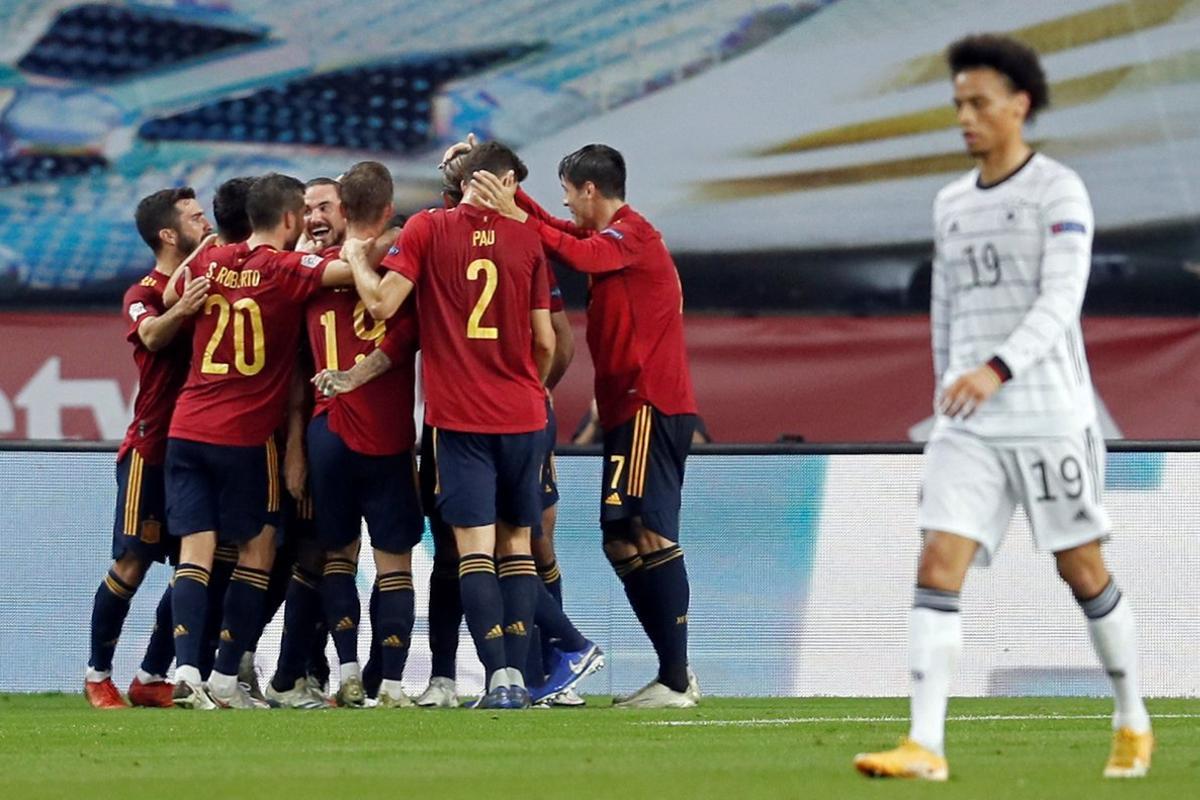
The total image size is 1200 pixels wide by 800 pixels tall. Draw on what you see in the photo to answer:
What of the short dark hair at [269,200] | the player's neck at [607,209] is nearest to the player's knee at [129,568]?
the short dark hair at [269,200]

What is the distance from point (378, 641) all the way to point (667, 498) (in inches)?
54.3

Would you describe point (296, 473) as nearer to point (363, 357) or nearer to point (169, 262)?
point (363, 357)

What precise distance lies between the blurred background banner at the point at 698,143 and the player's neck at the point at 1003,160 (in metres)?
7.27

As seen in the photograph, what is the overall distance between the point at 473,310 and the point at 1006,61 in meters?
3.11

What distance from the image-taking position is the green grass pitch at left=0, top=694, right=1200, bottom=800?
16.5 ft

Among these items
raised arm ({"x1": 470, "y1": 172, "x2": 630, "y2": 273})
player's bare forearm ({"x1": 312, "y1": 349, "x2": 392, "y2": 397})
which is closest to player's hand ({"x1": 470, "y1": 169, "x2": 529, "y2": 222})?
raised arm ({"x1": 470, "y1": 172, "x2": 630, "y2": 273})

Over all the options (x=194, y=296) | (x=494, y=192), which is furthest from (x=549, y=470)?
(x=194, y=296)

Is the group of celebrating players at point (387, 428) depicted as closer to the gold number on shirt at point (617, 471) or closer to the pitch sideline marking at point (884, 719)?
the gold number on shirt at point (617, 471)

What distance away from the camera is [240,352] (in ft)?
28.3

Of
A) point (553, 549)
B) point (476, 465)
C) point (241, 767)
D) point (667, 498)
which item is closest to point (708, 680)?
point (553, 549)

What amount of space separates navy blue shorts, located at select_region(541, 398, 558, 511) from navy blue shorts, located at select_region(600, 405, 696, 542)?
0.82 ft

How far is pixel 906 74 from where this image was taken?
42.4ft

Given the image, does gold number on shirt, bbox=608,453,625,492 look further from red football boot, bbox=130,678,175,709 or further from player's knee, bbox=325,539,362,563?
red football boot, bbox=130,678,175,709

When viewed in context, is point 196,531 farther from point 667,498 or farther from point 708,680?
point 708,680
